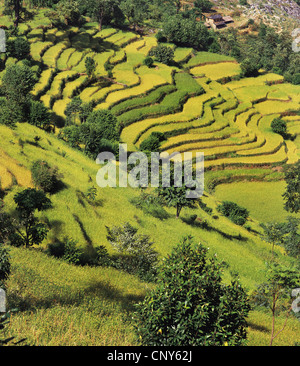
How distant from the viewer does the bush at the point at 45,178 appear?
83.2 feet

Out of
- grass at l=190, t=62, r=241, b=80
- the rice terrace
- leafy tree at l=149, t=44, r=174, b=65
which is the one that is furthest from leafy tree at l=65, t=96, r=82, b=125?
grass at l=190, t=62, r=241, b=80

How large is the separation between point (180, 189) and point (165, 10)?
10908 centimetres

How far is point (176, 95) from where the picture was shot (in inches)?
2485

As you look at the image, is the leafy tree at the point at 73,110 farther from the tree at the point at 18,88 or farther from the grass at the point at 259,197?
the grass at the point at 259,197

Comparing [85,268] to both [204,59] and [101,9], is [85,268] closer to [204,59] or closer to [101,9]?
[204,59]

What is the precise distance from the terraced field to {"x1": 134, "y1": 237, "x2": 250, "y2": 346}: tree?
3795 centimetres

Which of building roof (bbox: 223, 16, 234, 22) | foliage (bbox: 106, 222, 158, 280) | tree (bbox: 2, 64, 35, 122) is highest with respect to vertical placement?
building roof (bbox: 223, 16, 234, 22)

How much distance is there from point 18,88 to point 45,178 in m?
23.7

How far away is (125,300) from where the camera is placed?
16.2 m

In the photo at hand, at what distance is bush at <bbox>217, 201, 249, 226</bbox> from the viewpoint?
39000 mm


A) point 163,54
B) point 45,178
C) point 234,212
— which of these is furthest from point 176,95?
point 45,178

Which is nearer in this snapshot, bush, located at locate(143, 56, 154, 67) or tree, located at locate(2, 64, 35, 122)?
tree, located at locate(2, 64, 35, 122)

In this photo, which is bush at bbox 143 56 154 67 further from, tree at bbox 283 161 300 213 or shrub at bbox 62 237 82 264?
shrub at bbox 62 237 82 264

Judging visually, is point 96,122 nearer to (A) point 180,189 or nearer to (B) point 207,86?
(A) point 180,189
